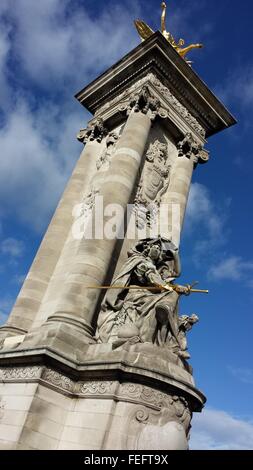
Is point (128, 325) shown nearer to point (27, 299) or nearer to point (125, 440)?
point (125, 440)

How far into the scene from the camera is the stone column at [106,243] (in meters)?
10.1

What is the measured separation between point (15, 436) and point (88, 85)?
13.9 metres

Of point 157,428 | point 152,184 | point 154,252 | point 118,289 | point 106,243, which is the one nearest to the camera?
point 157,428

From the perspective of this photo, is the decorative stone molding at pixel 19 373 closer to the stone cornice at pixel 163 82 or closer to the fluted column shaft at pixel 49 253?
the fluted column shaft at pixel 49 253

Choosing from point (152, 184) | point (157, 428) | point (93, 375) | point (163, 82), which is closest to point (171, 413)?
Result: point (157, 428)

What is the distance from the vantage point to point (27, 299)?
41.7 ft

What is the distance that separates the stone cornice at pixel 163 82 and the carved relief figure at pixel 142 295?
736cm

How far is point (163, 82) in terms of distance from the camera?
16.2 meters

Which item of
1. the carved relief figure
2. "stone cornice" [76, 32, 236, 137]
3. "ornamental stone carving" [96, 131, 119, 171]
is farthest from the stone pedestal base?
"stone cornice" [76, 32, 236, 137]

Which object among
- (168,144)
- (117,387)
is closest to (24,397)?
(117,387)

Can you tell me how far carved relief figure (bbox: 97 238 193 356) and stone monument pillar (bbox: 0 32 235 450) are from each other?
0.03 m

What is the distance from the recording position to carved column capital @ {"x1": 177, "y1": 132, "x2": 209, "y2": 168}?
1594cm

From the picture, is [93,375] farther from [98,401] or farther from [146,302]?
[146,302]

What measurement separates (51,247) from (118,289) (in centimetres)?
377
